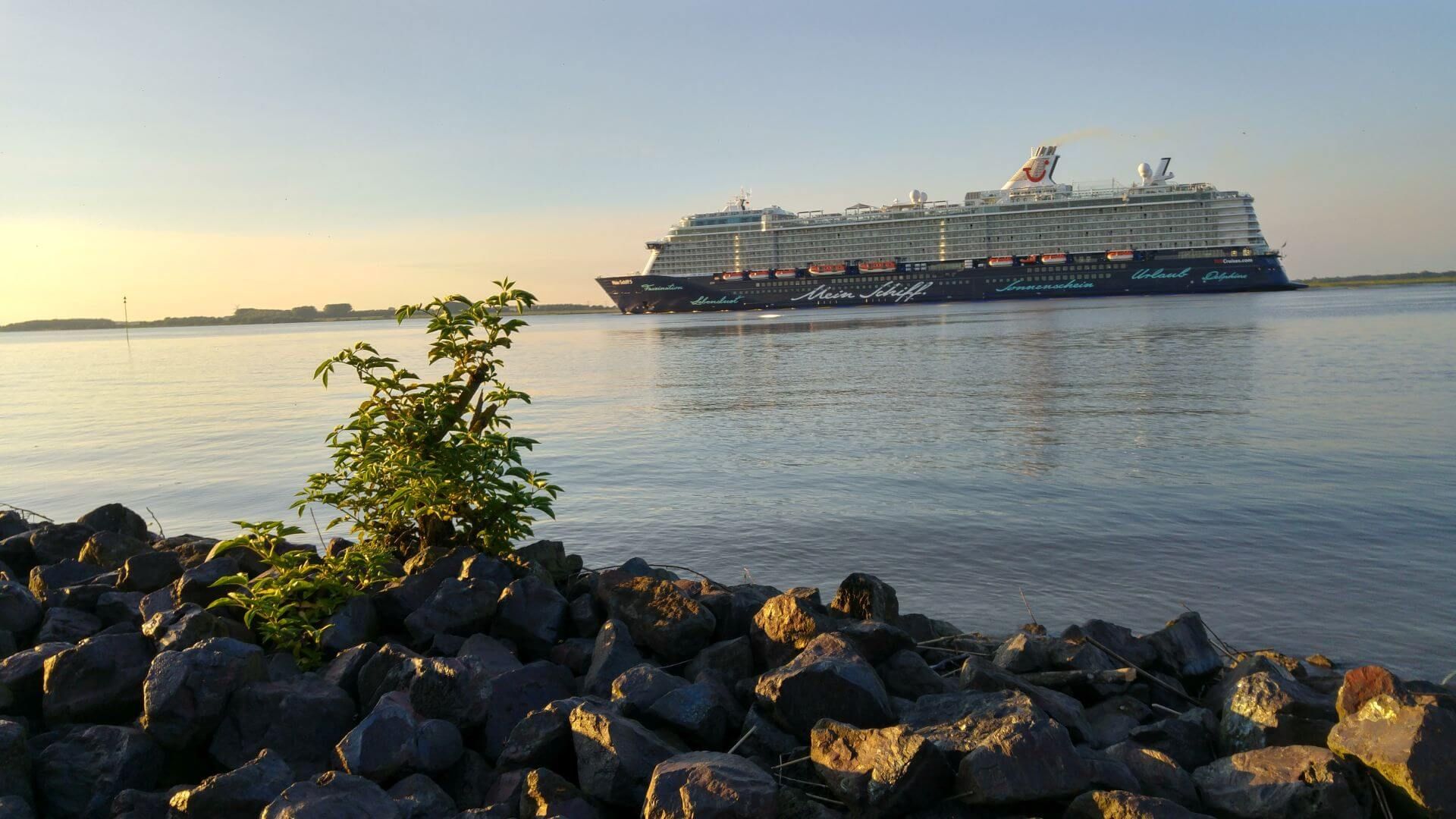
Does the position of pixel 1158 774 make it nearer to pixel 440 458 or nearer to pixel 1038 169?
pixel 440 458

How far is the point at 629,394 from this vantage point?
1780 centimetres

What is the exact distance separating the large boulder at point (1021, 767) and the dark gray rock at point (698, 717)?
32.0 inches

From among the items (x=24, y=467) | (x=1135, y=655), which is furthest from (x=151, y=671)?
(x=24, y=467)

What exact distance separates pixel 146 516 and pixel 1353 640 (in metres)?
9.31

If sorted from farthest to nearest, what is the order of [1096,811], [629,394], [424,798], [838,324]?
[838,324]
[629,394]
[424,798]
[1096,811]

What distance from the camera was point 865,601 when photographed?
13.5ft

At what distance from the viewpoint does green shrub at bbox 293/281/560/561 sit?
453 centimetres

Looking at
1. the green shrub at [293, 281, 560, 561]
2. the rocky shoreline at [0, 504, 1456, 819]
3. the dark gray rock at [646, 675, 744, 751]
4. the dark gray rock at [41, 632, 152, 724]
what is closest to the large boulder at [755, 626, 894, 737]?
the rocky shoreline at [0, 504, 1456, 819]

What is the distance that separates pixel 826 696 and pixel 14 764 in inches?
98.2

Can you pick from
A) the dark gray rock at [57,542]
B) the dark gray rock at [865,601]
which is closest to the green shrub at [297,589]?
the dark gray rock at [57,542]

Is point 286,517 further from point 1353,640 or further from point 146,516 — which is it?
point 1353,640

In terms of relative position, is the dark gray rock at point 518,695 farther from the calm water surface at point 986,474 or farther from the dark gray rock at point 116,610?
the calm water surface at point 986,474

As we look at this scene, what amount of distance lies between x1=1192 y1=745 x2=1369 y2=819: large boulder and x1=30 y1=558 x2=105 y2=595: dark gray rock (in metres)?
4.97

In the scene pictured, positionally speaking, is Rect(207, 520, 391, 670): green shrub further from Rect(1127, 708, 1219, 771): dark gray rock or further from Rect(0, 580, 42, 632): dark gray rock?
Rect(1127, 708, 1219, 771): dark gray rock
